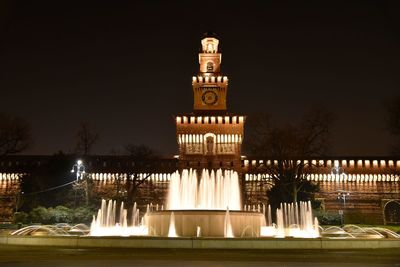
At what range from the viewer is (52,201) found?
2158 inches

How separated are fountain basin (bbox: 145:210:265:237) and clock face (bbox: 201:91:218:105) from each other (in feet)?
153

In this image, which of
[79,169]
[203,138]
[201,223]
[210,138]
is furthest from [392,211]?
[201,223]

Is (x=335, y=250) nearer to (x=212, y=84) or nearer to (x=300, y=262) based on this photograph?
(x=300, y=262)

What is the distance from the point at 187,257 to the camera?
13992mm

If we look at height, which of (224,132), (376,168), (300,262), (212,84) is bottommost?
(300,262)

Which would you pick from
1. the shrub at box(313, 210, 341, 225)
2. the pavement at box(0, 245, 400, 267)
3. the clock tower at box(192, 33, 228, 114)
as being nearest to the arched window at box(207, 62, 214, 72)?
the clock tower at box(192, 33, 228, 114)

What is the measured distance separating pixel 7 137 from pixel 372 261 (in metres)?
46.9

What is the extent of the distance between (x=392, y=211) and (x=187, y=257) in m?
59.5

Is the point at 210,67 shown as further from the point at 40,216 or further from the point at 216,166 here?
the point at 40,216

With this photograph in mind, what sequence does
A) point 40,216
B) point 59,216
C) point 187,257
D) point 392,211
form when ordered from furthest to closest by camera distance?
point 392,211
point 40,216
point 59,216
point 187,257

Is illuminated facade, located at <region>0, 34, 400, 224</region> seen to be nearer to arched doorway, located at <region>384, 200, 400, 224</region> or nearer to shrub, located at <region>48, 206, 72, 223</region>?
arched doorway, located at <region>384, 200, 400, 224</region>

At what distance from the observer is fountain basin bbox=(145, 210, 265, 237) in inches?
814

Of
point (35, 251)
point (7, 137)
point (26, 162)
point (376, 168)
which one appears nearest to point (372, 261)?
point (35, 251)

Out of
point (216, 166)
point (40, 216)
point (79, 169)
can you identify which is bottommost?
point (40, 216)
